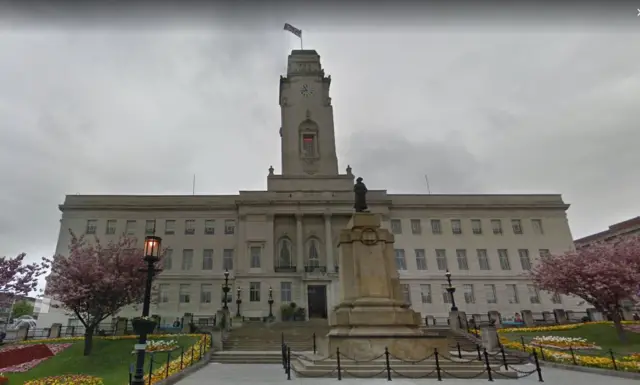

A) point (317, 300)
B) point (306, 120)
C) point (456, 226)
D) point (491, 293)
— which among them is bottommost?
point (491, 293)

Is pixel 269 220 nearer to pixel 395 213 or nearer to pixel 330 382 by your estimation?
pixel 395 213

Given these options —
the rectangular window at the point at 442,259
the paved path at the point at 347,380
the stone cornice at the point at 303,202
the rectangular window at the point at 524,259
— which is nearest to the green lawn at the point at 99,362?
the paved path at the point at 347,380

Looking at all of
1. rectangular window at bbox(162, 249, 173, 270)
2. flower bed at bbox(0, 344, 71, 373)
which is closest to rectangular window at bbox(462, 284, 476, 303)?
rectangular window at bbox(162, 249, 173, 270)

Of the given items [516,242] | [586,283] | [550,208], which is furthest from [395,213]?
[586,283]

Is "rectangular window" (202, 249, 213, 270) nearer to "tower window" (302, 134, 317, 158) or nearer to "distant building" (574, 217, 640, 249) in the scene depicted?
"tower window" (302, 134, 317, 158)

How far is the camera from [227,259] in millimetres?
42781

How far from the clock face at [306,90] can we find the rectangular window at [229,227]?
20971 mm

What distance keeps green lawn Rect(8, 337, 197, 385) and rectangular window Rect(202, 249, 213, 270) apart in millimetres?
19469

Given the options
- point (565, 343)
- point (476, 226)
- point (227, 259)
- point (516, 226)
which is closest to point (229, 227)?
point (227, 259)

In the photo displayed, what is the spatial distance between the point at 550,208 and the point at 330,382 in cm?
4583

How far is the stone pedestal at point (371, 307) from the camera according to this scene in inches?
488

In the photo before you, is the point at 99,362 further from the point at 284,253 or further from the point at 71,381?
the point at 284,253

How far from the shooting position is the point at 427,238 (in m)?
44.7

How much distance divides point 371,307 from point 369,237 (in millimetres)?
2617
